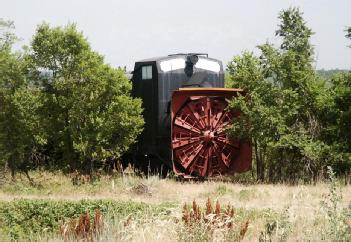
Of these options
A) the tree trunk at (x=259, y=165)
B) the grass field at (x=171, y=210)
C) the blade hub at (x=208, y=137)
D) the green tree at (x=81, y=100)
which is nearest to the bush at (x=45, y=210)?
the grass field at (x=171, y=210)

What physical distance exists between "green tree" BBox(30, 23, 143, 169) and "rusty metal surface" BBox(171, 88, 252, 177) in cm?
169

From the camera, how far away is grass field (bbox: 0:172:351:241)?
7312 millimetres

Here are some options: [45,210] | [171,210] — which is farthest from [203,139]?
[171,210]

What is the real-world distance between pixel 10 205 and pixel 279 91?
10.7 m

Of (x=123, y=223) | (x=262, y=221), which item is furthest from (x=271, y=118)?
(x=123, y=223)

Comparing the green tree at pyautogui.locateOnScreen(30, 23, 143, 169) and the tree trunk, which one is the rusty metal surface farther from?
the green tree at pyautogui.locateOnScreen(30, 23, 143, 169)

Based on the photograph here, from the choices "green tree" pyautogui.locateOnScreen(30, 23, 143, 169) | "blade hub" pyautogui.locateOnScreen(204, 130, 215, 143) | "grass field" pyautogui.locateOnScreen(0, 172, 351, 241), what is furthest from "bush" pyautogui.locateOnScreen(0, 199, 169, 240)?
"blade hub" pyautogui.locateOnScreen(204, 130, 215, 143)

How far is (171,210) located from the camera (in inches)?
345

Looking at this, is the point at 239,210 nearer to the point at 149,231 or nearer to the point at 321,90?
the point at 149,231

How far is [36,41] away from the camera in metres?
22.3

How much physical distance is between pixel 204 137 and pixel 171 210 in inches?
509

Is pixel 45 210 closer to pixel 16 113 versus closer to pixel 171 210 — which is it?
pixel 171 210

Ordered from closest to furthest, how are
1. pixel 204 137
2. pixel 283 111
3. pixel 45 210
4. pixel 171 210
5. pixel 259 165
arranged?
pixel 171 210
pixel 45 210
pixel 283 111
pixel 204 137
pixel 259 165

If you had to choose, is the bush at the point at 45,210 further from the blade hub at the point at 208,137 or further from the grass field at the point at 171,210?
the blade hub at the point at 208,137
